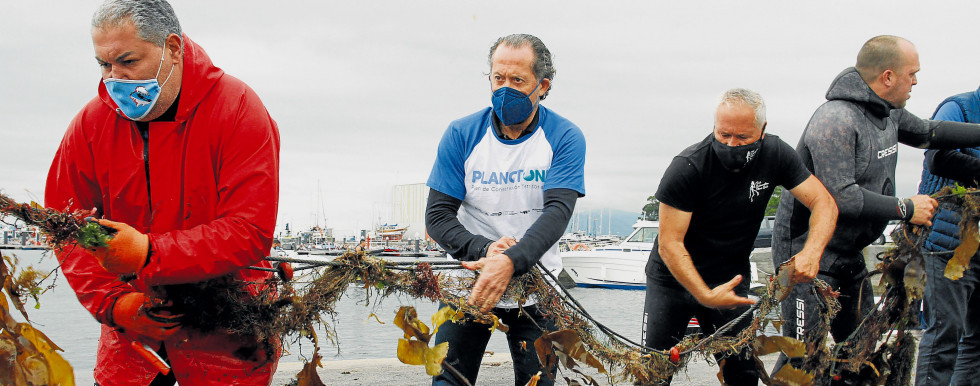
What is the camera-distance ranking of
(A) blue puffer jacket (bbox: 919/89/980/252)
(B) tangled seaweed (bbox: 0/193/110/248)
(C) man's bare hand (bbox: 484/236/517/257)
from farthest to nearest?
(A) blue puffer jacket (bbox: 919/89/980/252) < (C) man's bare hand (bbox: 484/236/517/257) < (B) tangled seaweed (bbox: 0/193/110/248)

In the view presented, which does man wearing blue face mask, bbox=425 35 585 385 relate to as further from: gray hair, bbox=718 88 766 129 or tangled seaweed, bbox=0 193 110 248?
tangled seaweed, bbox=0 193 110 248

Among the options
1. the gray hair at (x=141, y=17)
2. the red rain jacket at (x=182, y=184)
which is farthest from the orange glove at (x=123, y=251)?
the gray hair at (x=141, y=17)

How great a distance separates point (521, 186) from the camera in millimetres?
3658

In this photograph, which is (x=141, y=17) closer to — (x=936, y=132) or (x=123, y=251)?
(x=123, y=251)

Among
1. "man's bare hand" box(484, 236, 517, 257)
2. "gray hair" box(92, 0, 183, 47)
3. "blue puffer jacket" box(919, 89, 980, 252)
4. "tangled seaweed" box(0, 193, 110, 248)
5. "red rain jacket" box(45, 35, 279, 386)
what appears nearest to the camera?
"tangled seaweed" box(0, 193, 110, 248)

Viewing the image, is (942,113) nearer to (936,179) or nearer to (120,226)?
(936,179)

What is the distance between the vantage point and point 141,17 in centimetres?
275

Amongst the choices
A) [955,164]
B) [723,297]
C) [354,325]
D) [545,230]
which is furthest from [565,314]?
[354,325]

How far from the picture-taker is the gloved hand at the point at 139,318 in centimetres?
279

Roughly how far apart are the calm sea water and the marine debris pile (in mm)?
116

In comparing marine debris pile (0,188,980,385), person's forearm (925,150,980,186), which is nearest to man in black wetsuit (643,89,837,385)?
marine debris pile (0,188,980,385)

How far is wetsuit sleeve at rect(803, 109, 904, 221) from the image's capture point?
4133 millimetres

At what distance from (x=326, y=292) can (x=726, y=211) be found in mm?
2020

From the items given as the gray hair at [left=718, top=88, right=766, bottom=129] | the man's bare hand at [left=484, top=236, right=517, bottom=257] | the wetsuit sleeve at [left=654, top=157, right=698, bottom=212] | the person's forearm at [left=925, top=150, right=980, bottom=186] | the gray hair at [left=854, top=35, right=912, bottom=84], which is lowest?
the man's bare hand at [left=484, top=236, right=517, bottom=257]
